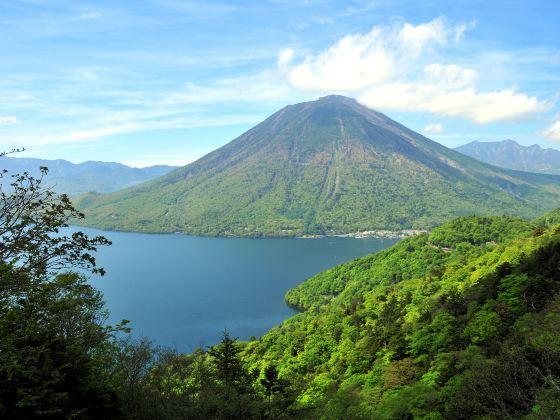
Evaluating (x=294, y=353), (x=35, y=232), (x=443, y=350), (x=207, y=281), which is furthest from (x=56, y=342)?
(x=207, y=281)

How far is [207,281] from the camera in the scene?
10838 cm

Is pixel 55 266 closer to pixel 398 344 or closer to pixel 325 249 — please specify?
pixel 398 344

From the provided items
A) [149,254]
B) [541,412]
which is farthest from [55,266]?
[149,254]

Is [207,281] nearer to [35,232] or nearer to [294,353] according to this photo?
[294,353]

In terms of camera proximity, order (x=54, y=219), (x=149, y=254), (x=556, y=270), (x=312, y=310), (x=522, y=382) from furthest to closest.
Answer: (x=149, y=254) → (x=312, y=310) → (x=556, y=270) → (x=522, y=382) → (x=54, y=219)

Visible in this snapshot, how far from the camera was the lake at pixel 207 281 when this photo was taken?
76.6m

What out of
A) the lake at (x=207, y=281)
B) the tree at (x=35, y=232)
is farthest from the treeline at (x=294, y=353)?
the lake at (x=207, y=281)

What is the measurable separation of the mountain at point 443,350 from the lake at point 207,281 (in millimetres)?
22001

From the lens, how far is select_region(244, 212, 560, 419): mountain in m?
13.4

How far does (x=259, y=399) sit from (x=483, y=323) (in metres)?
15.7

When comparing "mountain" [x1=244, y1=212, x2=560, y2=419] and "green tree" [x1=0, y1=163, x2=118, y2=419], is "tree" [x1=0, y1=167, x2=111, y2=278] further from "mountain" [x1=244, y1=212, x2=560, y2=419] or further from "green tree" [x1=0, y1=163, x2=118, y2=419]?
"mountain" [x1=244, y1=212, x2=560, y2=419]

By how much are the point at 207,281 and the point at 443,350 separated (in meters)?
87.0

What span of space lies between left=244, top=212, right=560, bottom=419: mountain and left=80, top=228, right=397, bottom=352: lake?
72.2 ft

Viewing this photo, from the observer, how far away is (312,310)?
74000mm
